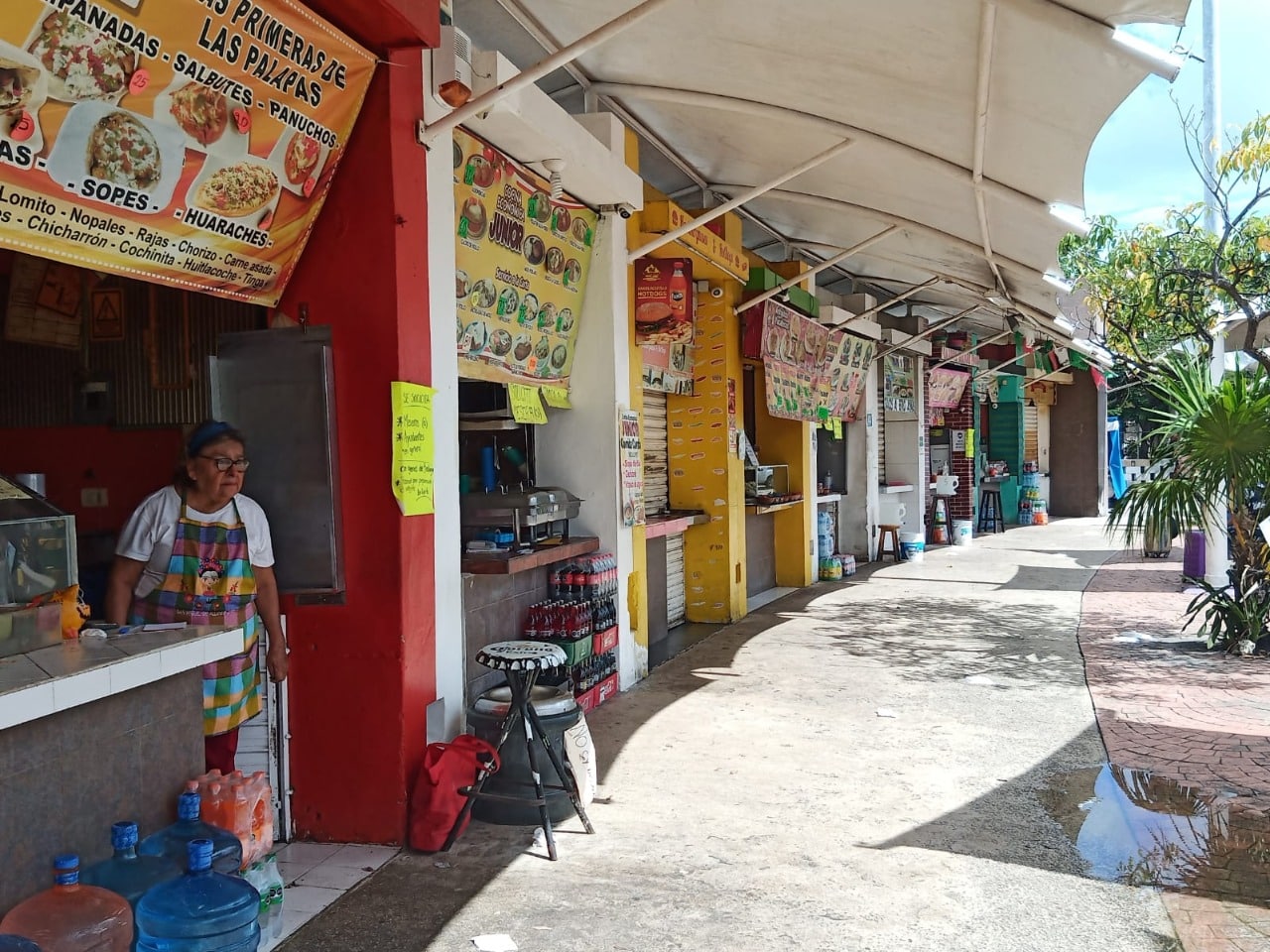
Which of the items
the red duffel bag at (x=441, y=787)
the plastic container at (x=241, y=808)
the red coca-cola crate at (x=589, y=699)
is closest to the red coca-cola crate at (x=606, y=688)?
the red coca-cola crate at (x=589, y=699)

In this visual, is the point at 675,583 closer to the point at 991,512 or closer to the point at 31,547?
the point at 31,547

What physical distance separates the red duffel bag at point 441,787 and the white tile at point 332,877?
0.30 meters

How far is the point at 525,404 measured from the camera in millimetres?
6051

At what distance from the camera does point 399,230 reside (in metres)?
4.20

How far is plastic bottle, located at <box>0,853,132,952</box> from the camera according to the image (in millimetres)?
2586

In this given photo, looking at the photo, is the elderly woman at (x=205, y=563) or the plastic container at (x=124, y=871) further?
the elderly woman at (x=205, y=563)

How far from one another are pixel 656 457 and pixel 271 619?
5482 mm

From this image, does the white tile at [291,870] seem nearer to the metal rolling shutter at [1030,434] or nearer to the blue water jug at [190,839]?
the blue water jug at [190,839]

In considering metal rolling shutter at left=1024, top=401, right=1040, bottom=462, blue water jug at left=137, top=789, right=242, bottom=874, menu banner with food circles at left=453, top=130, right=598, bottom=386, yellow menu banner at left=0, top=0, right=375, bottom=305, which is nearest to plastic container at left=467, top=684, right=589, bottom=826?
blue water jug at left=137, top=789, right=242, bottom=874

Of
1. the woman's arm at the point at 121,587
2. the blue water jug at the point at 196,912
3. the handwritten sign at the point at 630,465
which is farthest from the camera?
the handwritten sign at the point at 630,465

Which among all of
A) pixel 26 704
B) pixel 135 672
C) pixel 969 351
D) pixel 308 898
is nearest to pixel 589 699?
pixel 308 898

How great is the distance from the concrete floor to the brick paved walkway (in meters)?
0.19

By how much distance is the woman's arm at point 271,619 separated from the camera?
413cm

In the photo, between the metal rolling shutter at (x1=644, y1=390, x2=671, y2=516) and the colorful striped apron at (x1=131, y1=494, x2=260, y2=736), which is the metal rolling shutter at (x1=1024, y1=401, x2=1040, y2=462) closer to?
the metal rolling shutter at (x1=644, y1=390, x2=671, y2=516)
